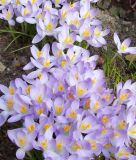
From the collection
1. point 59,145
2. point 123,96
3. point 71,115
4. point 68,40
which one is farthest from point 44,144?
point 68,40

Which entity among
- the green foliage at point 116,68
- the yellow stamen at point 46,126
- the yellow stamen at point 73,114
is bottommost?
the green foliage at point 116,68

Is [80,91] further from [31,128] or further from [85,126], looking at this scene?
[31,128]

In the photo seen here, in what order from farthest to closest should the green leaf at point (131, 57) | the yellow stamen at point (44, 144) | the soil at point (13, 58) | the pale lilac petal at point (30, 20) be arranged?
1. the green leaf at point (131, 57)
2. the pale lilac petal at point (30, 20)
3. the soil at point (13, 58)
4. the yellow stamen at point (44, 144)

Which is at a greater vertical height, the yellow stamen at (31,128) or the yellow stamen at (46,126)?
the yellow stamen at (46,126)

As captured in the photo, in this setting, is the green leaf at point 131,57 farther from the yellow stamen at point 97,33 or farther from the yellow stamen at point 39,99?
the yellow stamen at point 39,99

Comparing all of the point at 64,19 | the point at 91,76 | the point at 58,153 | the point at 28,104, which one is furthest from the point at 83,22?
the point at 58,153

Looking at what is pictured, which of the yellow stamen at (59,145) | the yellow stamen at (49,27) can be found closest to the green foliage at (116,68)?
the yellow stamen at (49,27)
